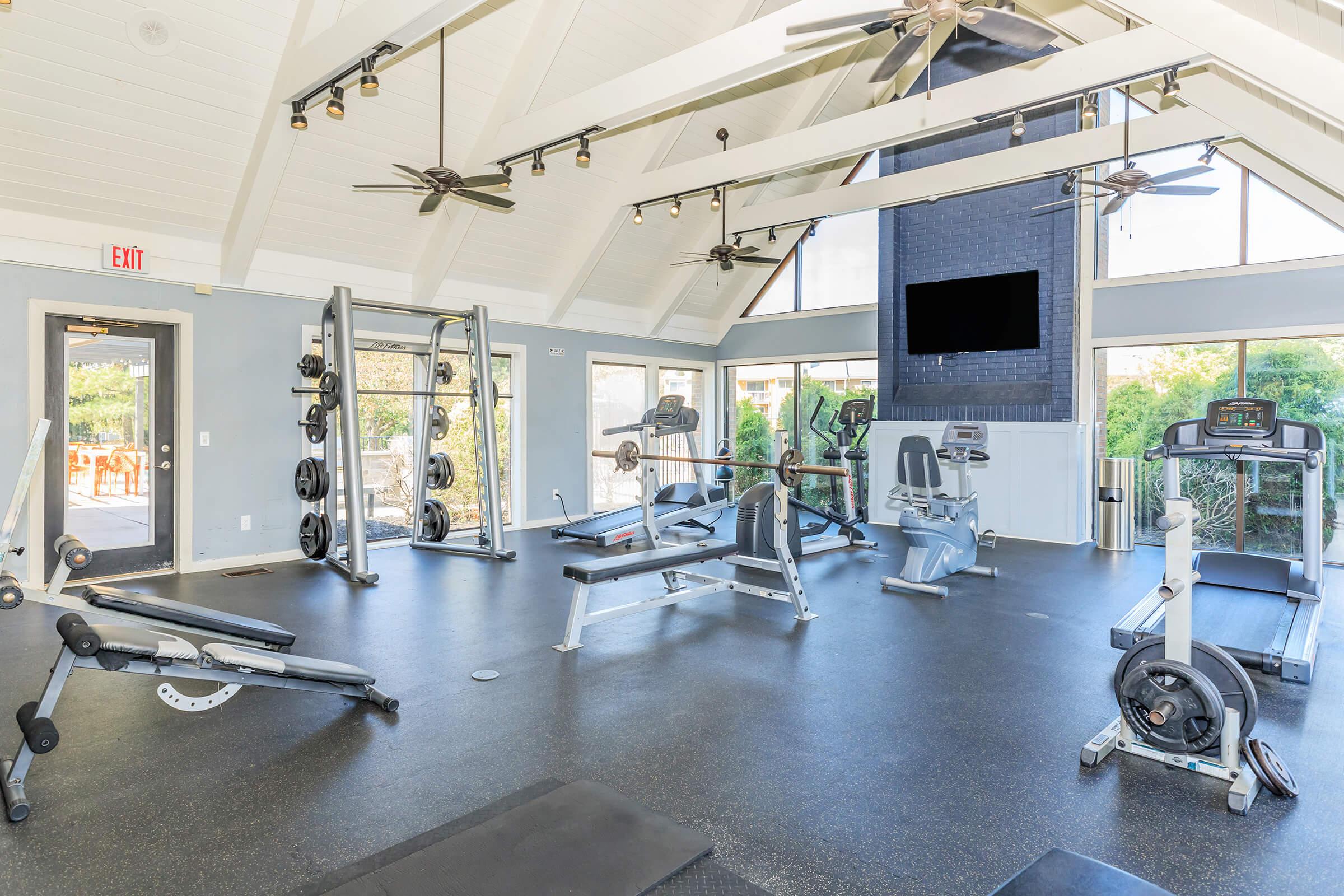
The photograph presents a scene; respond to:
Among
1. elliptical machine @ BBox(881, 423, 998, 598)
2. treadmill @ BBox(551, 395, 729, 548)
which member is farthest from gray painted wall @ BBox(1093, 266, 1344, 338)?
treadmill @ BBox(551, 395, 729, 548)

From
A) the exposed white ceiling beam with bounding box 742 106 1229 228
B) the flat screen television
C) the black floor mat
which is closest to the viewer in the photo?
the black floor mat

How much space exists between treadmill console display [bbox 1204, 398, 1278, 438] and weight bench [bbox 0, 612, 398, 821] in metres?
5.15

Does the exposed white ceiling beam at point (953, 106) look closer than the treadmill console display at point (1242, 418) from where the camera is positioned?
No

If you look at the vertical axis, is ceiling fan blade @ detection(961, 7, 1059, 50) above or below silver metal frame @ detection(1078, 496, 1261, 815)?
above

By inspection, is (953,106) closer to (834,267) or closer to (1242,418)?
(1242,418)

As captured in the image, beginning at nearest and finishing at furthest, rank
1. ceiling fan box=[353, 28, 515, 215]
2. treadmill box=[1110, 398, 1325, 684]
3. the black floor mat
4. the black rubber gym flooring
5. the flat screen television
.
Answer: the black floor mat < the black rubber gym flooring < treadmill box=[1110, 398, 1325, 684] < ceiling fan box=[353, 28, 515, 215] < the flat screen television

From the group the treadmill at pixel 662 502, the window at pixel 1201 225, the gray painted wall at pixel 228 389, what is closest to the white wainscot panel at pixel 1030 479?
the window at pixel 1201 225

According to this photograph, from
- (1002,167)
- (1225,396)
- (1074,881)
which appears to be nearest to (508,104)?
(1002,167)

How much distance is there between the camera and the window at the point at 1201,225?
6625 millimetres

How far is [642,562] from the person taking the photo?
Result: 14.3 feet

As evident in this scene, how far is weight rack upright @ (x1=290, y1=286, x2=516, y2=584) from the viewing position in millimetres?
5855

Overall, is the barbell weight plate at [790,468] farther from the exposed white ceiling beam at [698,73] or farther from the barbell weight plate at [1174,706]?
the exposed white ceiling beam at [698,73]

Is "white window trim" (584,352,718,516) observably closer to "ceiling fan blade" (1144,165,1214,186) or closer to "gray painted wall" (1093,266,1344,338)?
"gray painted wall" (1093,266,1344,338)

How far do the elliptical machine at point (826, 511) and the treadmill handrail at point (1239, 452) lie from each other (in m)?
1.98
